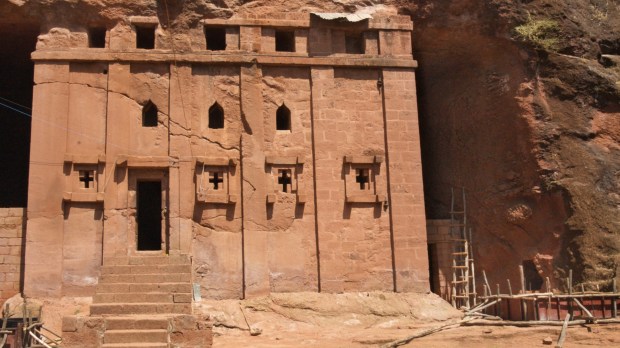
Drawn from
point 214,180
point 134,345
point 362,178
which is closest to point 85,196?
point 214,180

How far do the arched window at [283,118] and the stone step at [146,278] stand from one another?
4550 mm

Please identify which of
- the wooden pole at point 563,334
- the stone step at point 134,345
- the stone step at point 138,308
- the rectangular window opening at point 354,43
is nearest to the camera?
the stone step at point 134,345

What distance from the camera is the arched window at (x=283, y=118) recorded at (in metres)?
16.5

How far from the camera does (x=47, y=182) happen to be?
49.8 feet

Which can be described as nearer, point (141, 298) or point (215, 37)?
point (141, 298)

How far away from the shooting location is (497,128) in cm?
1755

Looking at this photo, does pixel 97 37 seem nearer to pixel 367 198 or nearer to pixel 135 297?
pixel 135 297

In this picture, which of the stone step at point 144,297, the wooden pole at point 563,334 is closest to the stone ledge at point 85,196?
the stone step at point 144,297

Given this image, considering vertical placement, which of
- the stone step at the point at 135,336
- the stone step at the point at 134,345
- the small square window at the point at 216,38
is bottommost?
the stone step at the point at 134,345

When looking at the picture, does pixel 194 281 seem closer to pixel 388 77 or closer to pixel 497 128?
pixel 388 77

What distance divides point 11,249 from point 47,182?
1535 millimetres

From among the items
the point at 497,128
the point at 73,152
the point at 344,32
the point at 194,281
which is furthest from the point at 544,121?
the point at 73,152

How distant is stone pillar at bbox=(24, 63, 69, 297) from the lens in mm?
14773

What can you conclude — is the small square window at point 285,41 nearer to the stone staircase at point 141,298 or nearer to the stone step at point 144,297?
the stone staircase at point 141,298
